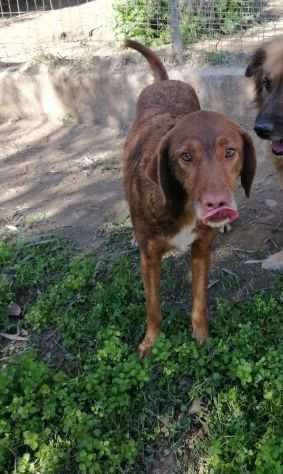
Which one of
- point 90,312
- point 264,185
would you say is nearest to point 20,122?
point 264,185

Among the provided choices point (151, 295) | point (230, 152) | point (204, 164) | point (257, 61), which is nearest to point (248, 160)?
point (230, 152)

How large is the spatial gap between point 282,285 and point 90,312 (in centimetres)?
126

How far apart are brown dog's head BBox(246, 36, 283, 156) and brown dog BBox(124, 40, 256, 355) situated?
1.57ft

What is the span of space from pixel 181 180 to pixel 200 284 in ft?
2.80

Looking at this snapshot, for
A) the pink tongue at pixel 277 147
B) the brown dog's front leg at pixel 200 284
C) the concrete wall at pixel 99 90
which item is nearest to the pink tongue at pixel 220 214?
the brown dog's front leg at pixel 200 284

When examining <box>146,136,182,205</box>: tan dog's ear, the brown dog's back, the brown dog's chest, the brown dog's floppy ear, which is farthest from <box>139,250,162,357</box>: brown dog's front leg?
the brown dog's floppy ear

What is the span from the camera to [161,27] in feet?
22.1

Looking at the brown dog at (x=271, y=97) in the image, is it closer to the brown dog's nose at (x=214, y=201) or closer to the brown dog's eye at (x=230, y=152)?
the brown dog's eye at (x=230, y=152)

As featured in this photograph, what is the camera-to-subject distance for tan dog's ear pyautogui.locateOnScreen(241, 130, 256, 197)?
257 centimetres

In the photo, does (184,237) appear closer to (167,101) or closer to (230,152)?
(230,152)

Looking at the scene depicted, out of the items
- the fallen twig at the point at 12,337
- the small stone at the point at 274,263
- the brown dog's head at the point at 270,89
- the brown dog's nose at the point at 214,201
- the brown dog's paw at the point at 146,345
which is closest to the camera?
the brown dog's nose at the point at 214,201

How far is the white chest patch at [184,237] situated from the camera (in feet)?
9.30

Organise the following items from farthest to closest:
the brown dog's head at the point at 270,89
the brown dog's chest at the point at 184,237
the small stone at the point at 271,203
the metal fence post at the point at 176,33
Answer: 1. the metal fence post at the point at 176,33
2. the small stone at the point at 271,203
3. the brown dog's head at the point at 270,89
4. the brown dog's chest at the point at 184,237

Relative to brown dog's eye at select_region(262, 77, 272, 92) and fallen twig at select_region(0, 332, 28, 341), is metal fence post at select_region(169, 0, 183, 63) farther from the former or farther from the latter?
fallen twig at select_region(0, 332, 28, 341)
